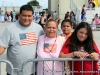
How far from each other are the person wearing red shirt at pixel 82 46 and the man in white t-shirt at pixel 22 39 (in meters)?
0.58

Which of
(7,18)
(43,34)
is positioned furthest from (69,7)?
(43,34)

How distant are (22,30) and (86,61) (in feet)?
3.81

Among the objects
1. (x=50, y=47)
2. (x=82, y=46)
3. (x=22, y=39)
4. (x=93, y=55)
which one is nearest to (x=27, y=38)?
(x=22, y=39)

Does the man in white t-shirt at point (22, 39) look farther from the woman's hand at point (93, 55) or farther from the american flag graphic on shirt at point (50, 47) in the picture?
the woman's hand at point (93, 55)

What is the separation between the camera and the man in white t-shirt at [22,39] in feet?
14.3

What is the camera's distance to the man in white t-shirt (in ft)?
14.3

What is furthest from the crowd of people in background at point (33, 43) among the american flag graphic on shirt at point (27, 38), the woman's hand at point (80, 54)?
the woman's hand at point (80, 54)

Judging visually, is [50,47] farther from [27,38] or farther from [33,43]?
[27,38]

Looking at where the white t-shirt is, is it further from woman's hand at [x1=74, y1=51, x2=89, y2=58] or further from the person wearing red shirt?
woman's hand at [x1=74, y1=51, x2=89, y2=58]

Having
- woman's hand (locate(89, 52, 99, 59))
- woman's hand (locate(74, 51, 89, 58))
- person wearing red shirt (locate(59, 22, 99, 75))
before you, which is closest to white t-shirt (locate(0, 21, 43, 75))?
person wearing red shirt (locate(59, 22, 99, 75))

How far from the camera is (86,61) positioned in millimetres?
4137

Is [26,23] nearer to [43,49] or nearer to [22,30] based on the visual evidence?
[22,30]

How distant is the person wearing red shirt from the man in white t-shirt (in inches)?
22.7

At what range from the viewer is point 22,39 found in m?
4.38
